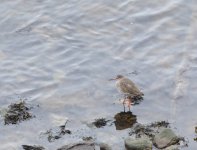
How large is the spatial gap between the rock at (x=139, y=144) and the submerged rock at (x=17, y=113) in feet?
9.56

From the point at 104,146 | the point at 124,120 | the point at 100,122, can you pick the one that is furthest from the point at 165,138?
the point at 100,122

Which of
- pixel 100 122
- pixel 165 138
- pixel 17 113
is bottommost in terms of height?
pixel 165 138

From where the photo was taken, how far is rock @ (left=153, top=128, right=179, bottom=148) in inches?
472

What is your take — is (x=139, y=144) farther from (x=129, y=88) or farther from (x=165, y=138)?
(x=129, y=88)

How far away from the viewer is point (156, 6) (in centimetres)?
1939

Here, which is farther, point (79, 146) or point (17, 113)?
point (17, 113)

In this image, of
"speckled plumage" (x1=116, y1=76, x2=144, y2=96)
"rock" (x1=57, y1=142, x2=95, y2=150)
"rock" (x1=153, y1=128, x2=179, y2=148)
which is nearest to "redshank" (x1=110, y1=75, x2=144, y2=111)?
"speckled plumage" (x1=116, y1=76, x2=144, y2=96)

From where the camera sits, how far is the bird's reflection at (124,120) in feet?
43.6

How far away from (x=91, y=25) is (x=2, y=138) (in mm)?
6397

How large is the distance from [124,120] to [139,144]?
1729mm

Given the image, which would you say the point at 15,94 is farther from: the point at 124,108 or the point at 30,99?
the point at 124,108

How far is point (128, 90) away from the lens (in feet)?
45.3

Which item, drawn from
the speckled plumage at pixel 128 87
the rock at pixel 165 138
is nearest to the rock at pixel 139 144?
the rock at pixel 165 138

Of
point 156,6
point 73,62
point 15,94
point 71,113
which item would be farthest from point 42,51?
point 156,6
